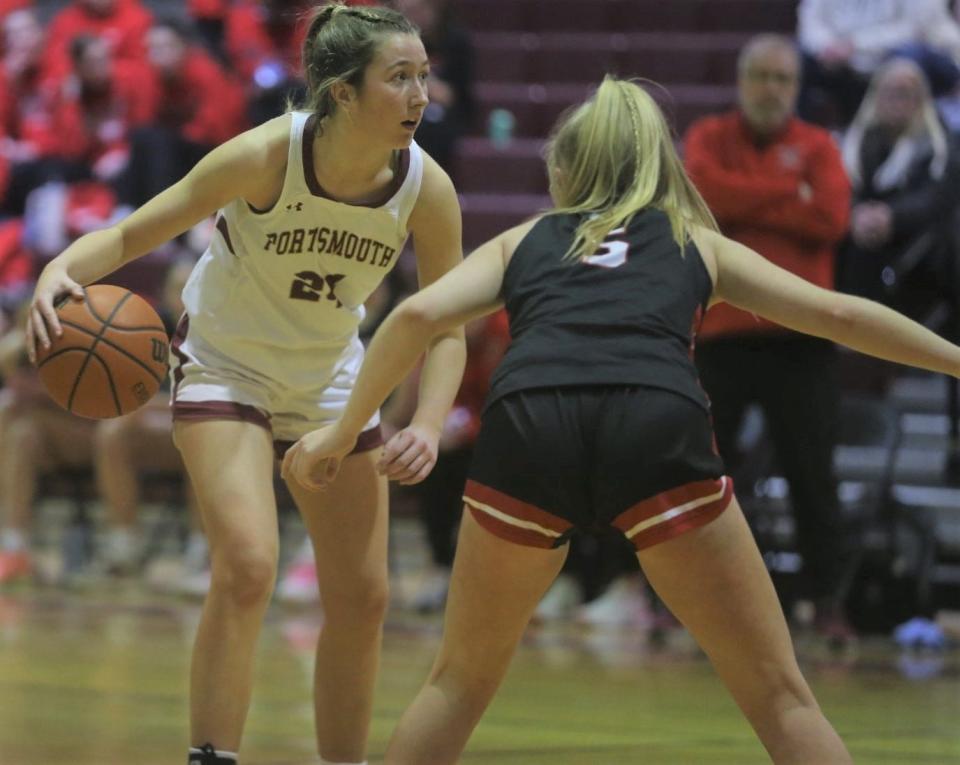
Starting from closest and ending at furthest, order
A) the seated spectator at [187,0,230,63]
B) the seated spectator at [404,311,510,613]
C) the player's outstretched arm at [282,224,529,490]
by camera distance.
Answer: the player's outstretched arm at [282,224,529,490], the seated spectator at [404,311,510,613], the seated spectator at [187,0,230,63]

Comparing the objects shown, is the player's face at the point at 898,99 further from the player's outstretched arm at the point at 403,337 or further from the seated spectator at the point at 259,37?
the player's outstretched arm at the point at 403,337

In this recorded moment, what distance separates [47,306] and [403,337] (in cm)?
87

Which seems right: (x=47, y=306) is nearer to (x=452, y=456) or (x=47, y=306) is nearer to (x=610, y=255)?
(x=610, y=255)

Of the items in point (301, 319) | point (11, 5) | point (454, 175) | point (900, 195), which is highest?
point (11, 5)

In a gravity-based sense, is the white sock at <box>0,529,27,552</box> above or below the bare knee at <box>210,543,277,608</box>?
above

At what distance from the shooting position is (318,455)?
316cm

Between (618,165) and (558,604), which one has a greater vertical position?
(618,165)

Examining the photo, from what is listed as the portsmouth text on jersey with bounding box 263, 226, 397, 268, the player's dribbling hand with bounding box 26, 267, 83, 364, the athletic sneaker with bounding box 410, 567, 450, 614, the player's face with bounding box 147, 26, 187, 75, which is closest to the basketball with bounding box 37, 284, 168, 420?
the player's dribbling hand with bounding box 26, 267, 83, 364

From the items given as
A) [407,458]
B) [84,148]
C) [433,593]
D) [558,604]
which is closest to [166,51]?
[84,148]

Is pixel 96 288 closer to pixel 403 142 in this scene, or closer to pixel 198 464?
pixel 198 464

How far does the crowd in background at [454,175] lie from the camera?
663cm

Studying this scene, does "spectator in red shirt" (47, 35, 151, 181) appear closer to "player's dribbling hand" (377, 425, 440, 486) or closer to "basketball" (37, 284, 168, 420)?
"basketball" (37, 284, 168, 420)

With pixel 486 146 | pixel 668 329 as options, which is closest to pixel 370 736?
pixel 668 329

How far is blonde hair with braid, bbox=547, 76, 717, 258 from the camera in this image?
3.22 meters
